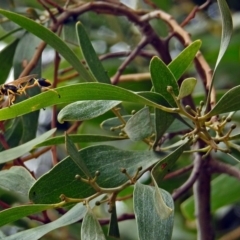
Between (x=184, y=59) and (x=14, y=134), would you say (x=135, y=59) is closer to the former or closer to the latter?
(x=14, y=134)

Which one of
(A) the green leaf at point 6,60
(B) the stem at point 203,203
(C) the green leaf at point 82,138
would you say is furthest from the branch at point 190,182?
(A) the green leaf at point 6,60

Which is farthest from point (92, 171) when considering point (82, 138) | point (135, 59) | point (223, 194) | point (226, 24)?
point (135, 59)

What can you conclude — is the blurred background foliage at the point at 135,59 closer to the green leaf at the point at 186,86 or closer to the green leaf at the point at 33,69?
the green leaf at the point at 33,69

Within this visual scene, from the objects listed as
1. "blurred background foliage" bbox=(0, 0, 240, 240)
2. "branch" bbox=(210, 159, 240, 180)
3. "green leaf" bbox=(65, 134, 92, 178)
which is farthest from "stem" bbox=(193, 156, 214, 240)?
"green leaf" bbox=(65, 134, 92, 178)

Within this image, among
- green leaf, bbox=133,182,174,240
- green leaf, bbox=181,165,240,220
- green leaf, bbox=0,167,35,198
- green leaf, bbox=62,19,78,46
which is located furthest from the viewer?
green leaf, bbox=181,165,240,220

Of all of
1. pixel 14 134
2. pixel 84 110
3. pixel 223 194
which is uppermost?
pixel 84 110

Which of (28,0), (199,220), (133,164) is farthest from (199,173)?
(28,0)

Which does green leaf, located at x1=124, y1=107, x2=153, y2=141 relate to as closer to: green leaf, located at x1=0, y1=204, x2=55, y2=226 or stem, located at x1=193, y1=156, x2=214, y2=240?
green leaf, located at x1=0, y1=204, x2=55, y2=226
